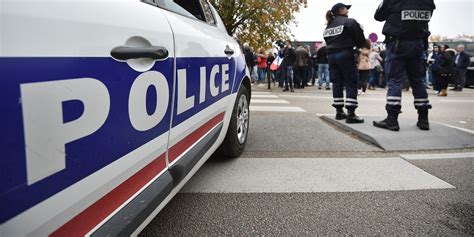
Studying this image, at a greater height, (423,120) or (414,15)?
(414,15)

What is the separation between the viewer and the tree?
14844 millimetres

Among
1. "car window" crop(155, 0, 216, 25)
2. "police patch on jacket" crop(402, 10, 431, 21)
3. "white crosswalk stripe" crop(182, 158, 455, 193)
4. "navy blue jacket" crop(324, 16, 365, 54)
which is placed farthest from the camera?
"navy blue jacket" crop(324, 16, 365, 54)

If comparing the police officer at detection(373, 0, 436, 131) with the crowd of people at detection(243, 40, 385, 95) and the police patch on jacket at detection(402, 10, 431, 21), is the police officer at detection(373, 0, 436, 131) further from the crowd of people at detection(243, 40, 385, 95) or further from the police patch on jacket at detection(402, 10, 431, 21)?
the crowd of people at detection(243, 40, 385, 95)

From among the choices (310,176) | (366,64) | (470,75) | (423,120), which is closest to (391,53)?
(423,120)

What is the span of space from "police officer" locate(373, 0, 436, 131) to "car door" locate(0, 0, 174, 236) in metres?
3.19

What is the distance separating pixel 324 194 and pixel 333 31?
277 centimetres

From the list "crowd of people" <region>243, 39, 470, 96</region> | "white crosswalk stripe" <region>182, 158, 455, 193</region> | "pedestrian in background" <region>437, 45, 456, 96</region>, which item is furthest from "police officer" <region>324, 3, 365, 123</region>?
"pedestrian in background" <region>437, 45, 456, 96</region>

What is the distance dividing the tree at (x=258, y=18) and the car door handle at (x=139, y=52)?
13.3 metres

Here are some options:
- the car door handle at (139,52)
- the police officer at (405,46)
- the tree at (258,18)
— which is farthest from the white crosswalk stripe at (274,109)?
the tree at (258,18)

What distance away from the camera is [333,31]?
163 inches

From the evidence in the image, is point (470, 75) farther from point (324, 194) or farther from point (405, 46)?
point (324, 194)

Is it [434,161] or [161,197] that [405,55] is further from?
[161,197]

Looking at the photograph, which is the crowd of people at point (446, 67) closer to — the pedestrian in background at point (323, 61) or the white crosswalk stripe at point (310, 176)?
the pedestrian in background at point (323, 61)

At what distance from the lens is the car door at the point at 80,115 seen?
2.27 feet
